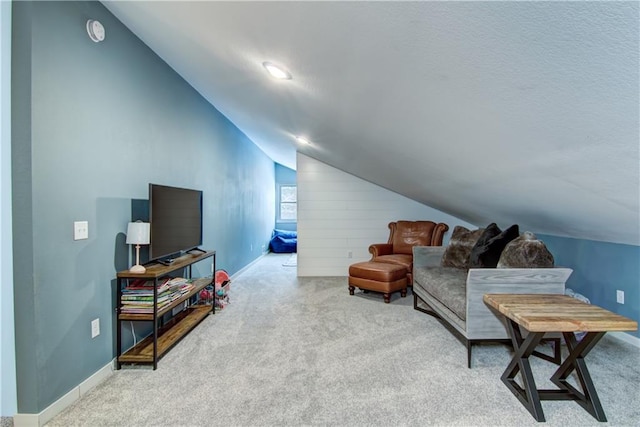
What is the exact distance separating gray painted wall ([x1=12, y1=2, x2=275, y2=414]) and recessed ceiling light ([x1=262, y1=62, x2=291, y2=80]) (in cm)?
113

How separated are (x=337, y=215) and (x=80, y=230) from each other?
4015 millimetres

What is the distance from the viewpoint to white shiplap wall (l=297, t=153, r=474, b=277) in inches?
218

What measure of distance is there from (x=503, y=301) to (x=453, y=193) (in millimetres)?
1647

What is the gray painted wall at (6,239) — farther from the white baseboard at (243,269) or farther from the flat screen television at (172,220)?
the white baseboard at (243,269)

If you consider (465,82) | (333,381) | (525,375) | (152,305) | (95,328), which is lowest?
(333,381)

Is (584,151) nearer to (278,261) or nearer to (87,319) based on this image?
(87,319)

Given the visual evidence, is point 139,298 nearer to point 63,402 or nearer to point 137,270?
point 137,270

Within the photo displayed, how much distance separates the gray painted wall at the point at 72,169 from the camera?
1.68m

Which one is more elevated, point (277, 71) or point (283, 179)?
point (277, 71)

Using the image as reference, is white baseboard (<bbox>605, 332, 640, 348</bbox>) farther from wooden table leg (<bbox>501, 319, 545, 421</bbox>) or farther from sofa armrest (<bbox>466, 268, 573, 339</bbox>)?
Answer: wooden table leg (<bbox>501, 319, 545, 421</bbox>)

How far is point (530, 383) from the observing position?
1.83m

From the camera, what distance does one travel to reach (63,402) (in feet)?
6.01

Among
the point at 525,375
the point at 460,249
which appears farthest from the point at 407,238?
the point at 525,375

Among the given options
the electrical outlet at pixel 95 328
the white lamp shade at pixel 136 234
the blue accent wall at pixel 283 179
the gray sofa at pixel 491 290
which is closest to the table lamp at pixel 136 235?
the white lamp shade at pixel 136 234
